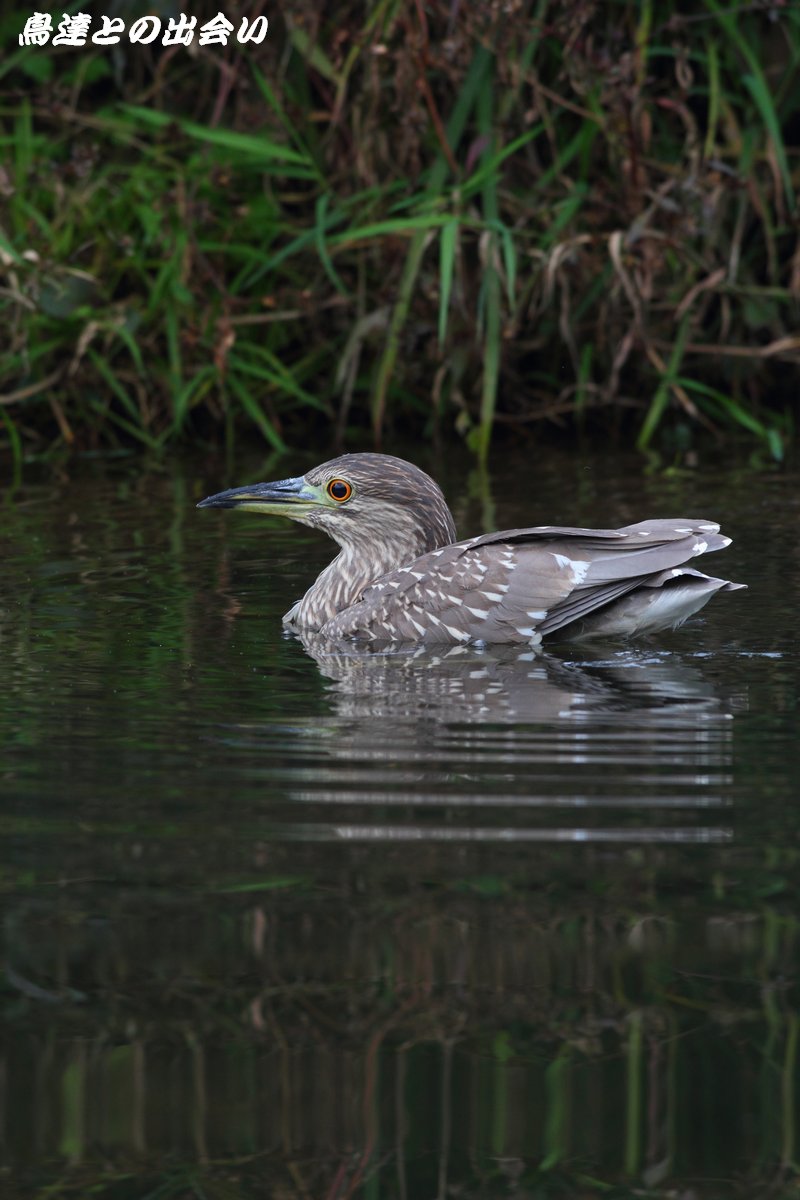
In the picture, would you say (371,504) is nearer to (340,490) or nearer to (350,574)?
(340,490)

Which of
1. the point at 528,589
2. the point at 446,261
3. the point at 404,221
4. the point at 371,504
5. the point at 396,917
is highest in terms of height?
the point at 404,221

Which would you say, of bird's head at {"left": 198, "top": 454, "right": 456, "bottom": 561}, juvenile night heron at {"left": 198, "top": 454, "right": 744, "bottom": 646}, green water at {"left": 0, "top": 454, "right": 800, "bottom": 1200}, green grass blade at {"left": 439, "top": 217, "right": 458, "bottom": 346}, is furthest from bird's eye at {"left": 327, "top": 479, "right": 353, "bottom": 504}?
green grass blade at {"left": 439, "top": 217, "right": 458, "bottom": 346}

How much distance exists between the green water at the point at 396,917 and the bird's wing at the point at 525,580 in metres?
0.13

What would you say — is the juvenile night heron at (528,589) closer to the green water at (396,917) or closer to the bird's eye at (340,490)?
the green water at (396,917)

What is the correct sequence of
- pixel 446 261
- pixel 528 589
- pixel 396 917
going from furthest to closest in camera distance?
pixel 446 261, pixel 528 589, pixel 396 917

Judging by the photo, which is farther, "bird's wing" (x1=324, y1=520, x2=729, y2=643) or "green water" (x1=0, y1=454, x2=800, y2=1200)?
"bird's wing" (x1=324, y1=520, x2=729, y2=643)

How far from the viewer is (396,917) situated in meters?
3.65

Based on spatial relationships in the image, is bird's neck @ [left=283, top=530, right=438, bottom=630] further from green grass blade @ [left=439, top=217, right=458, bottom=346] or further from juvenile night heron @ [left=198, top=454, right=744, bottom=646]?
green grass blade @ [left=439, top=217, right=458, bottom=346]

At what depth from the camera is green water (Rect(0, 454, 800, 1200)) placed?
2.96m

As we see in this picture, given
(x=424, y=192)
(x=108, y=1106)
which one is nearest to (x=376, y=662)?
(x=108, y=1106)

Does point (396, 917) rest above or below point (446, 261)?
below

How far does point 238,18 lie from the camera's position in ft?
31.1

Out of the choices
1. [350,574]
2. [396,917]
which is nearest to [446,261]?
[350,574]

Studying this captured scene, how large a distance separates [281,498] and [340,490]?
0.21 m
